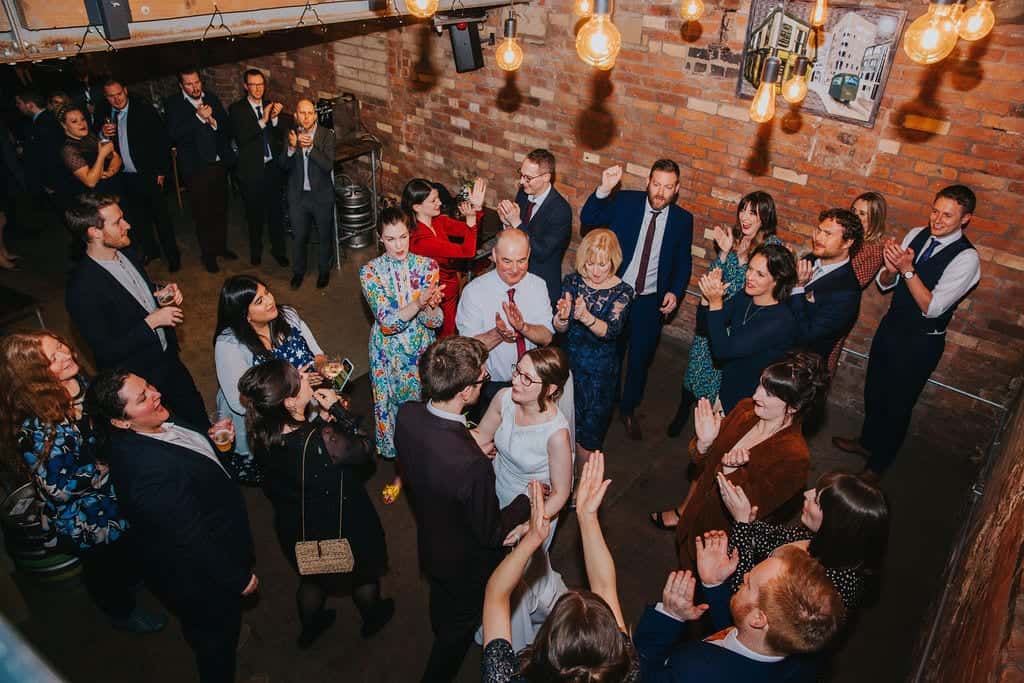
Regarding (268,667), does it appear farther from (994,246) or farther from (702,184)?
(994,246)

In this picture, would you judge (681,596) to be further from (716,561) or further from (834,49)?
(834,49)

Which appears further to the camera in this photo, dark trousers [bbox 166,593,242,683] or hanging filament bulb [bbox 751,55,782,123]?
hanging filament bulb [bbox 751,55,782,123]

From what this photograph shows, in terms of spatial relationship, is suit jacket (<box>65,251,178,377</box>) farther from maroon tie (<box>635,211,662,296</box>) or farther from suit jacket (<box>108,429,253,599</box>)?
maroon tie (<box>635,211,662,296</box>)

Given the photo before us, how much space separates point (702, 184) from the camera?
5.15m

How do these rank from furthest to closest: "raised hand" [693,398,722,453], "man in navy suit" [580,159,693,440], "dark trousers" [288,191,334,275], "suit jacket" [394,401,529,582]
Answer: "dark trousers" [288,191,334,275] < "man in navy suit" [580,159,693,440] < "raised hand" [693,398,722,453] < "suit jacket" [394,401,529,582]

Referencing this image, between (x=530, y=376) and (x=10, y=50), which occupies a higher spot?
(x=10, y=50)

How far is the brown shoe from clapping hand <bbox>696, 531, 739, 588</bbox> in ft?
8.89

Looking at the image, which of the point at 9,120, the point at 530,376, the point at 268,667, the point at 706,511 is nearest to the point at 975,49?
the point at 706,511

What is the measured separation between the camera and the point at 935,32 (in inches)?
103

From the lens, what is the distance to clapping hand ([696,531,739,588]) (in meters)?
2.39

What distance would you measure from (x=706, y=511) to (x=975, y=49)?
10.5ft

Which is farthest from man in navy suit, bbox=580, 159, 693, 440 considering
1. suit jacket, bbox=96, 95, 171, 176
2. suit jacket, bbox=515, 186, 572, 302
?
suit jacket, bbox=96, 95, 171, 176

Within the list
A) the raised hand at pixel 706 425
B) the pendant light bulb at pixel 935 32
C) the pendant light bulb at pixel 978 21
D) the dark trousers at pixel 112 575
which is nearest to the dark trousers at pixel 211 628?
the dark trousers at pixel 112 575

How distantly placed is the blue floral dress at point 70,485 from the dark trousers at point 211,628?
0.60 meters
